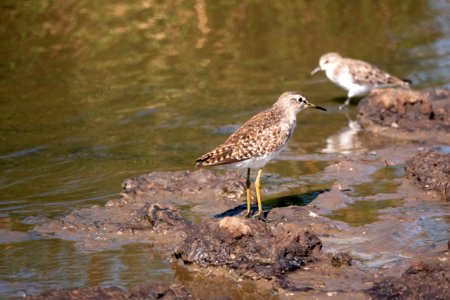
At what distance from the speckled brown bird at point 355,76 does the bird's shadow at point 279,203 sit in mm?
5607

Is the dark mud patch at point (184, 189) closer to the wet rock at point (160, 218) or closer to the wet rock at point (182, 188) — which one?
the wet rock at point (182, 188)

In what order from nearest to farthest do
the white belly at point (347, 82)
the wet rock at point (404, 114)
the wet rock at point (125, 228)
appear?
the wet rock at point (125, 228) → the wet rock at point (404, 114) → the white belly at point (347, 82)

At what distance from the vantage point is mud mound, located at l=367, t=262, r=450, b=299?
26.6ft

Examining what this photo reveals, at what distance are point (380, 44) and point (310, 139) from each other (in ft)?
22.5

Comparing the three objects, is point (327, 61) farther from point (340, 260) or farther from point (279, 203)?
point (340, 260)

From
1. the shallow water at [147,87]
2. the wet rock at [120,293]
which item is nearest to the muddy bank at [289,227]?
the shallow water at [147,87]

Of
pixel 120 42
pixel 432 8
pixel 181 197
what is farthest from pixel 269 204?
pixel 432 8

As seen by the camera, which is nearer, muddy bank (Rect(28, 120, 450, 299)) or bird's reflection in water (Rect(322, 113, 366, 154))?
muddy bank (Rect(28, 120, 450, 299))

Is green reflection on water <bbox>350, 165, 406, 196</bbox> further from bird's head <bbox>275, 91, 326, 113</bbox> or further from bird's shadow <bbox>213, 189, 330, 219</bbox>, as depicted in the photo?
bird's head <bbox>275, 91, 326, 113</bbox>

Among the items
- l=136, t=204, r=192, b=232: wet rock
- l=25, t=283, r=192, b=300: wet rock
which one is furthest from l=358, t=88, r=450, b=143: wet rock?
l=25, t=283, r=192, b=300: wet rock

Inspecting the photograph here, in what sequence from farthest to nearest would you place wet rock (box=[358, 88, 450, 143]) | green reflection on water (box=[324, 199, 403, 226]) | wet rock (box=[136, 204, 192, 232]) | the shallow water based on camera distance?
wet rock (box=[358, 88, 450, 143]), the shallow water, green reflection on water (box=[324, 199, 403, 226]), wet rock (box=[136, 204, 192, 232])

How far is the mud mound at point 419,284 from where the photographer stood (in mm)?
8117

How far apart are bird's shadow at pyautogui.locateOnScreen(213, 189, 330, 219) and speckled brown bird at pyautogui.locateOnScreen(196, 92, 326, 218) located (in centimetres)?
31

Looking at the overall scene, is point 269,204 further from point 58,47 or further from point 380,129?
A: point 58,47
